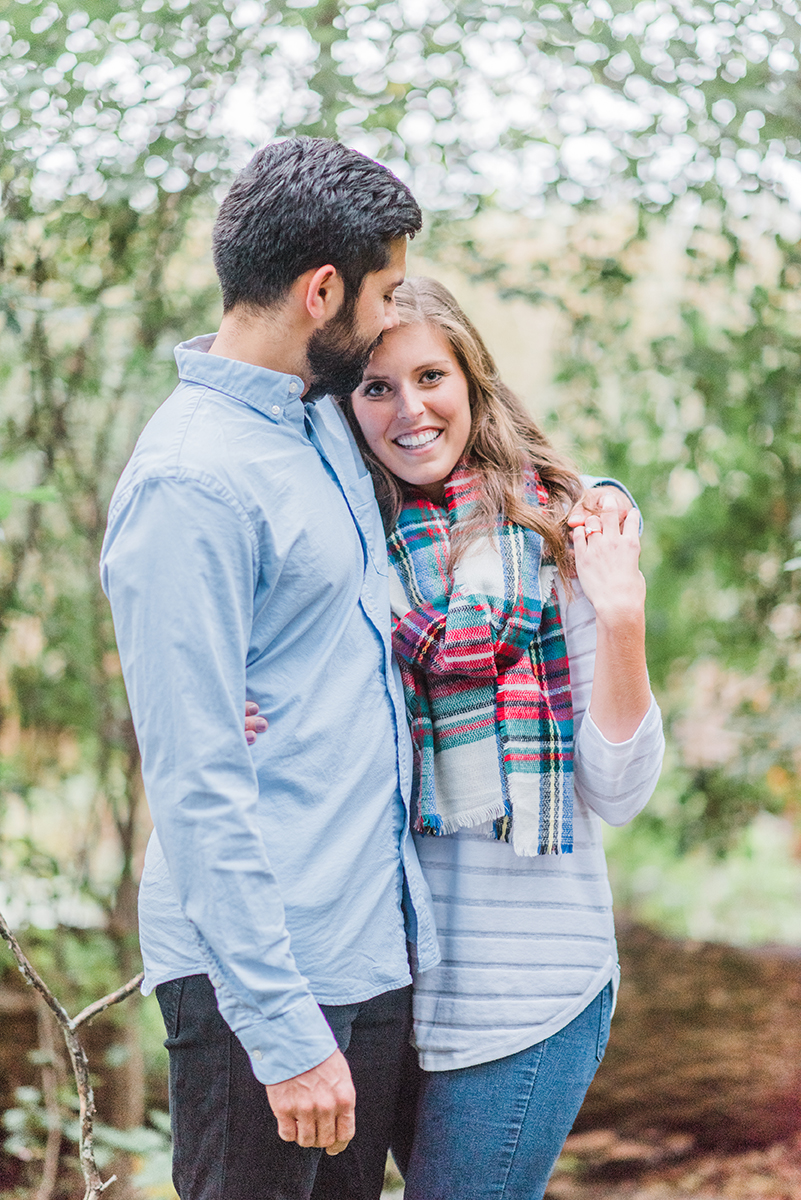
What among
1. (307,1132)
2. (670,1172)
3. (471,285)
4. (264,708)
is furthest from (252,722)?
(670,1172)

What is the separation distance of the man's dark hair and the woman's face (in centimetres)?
24

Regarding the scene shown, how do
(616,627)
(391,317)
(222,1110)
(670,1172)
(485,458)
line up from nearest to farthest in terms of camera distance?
(222,1110) → (616,627) → (391,317) → (485,458) → (670,1172)

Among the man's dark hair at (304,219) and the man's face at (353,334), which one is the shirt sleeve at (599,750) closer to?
the man's face at (353,334)

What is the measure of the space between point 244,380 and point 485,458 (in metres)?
0.45

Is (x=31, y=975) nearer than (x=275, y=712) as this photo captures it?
No

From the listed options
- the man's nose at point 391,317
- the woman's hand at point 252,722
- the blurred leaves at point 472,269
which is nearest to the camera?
the woman's hand at point 252,722

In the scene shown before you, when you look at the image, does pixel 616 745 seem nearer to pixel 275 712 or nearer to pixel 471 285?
pixel 275 712

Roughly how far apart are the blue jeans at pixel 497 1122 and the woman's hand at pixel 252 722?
0.57 meters

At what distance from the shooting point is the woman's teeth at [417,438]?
61.2 inches

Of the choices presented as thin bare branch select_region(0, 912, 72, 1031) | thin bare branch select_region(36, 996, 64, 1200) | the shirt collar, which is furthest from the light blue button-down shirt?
thin bare branch select_region(36, 996, 64, 1200)

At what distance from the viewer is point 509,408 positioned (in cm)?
171

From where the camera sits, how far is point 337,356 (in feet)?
4.37

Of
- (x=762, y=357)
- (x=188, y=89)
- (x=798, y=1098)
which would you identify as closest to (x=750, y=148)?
(x=762, y=357)

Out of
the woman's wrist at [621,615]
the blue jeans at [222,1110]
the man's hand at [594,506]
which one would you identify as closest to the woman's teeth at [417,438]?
the man's hand at [594,506]
